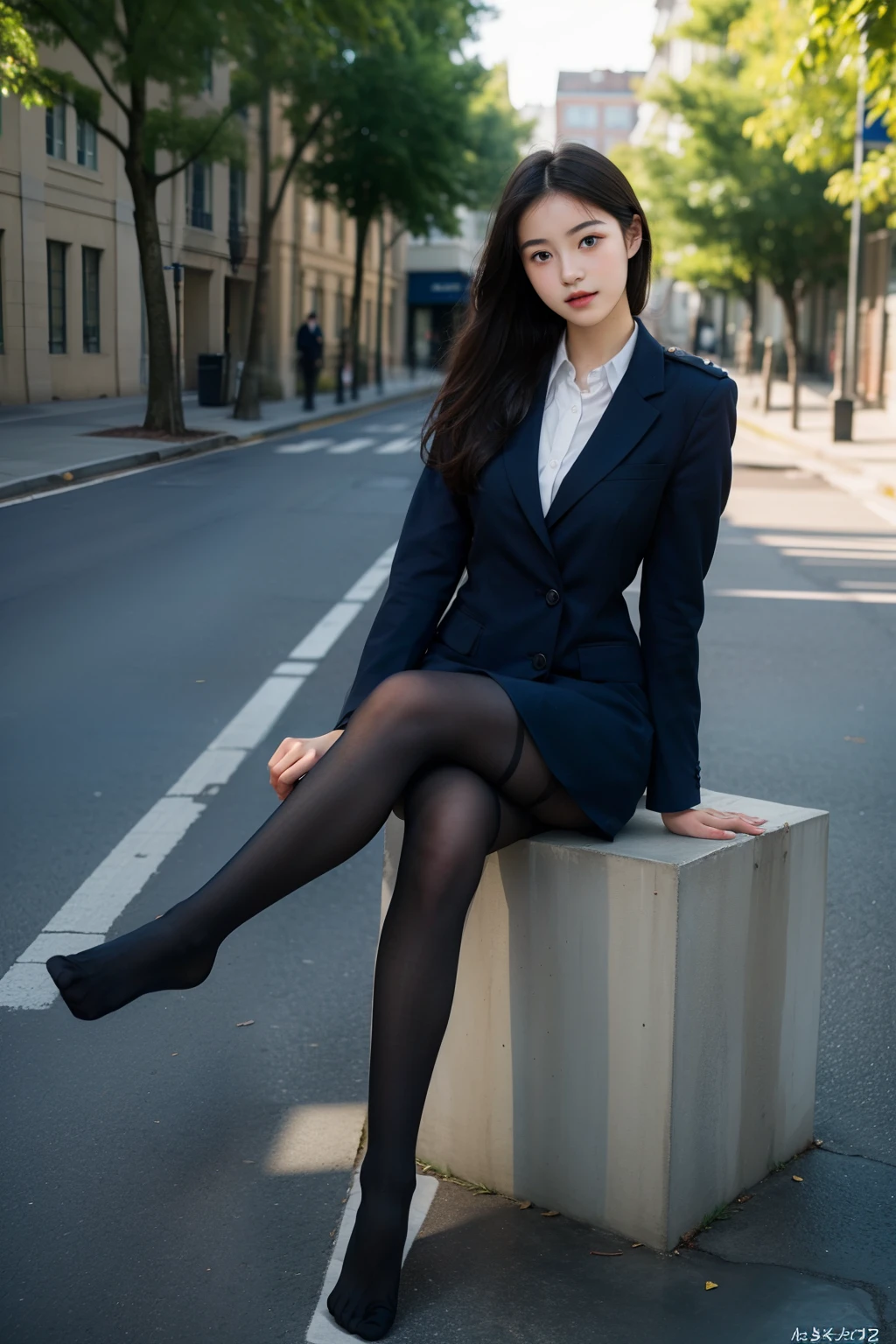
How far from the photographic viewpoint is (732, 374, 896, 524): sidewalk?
17.4m

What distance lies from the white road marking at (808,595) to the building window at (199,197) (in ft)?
80.8

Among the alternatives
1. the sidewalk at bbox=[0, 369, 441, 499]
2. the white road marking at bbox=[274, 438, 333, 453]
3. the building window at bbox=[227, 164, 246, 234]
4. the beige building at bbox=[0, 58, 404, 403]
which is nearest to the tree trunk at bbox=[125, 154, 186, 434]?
the sidewalk at bbox=[0, 369, 441, 499]

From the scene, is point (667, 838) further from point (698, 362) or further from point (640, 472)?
point (698, 362)

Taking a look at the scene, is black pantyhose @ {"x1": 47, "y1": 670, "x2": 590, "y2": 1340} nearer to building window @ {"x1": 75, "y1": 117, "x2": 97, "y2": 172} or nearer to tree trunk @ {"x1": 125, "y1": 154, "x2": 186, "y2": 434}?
tree trunk @ {"x1": 125, "y1": 154, "x2": 186, "y2": 434}

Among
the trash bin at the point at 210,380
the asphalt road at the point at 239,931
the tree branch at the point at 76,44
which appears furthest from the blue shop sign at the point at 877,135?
the trash bin at the point at 210,380

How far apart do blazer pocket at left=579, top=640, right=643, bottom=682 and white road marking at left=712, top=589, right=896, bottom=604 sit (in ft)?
24.5

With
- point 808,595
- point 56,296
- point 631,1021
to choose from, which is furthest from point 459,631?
point 56,296

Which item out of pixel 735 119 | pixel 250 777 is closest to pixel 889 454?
pixel 735 119

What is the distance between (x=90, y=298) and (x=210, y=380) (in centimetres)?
424

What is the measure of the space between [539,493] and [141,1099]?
1.43 meters

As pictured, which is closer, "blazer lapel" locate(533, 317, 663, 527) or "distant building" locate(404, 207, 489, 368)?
"blazer lapel" locate(533, 317, 663, 527)

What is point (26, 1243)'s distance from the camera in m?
2.62

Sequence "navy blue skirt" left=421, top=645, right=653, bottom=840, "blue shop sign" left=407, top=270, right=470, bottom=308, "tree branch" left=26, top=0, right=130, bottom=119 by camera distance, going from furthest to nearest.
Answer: "blue shop sign" left=407, top=270, right=470, bottom=308 < "tree branch" left=26, top=0, right=130, bottom=119 < "navy blue skirt" left=421, top=645, right=653, bottom=840

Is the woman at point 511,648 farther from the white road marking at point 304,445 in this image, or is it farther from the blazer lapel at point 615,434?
the white road marking at point 304,445
